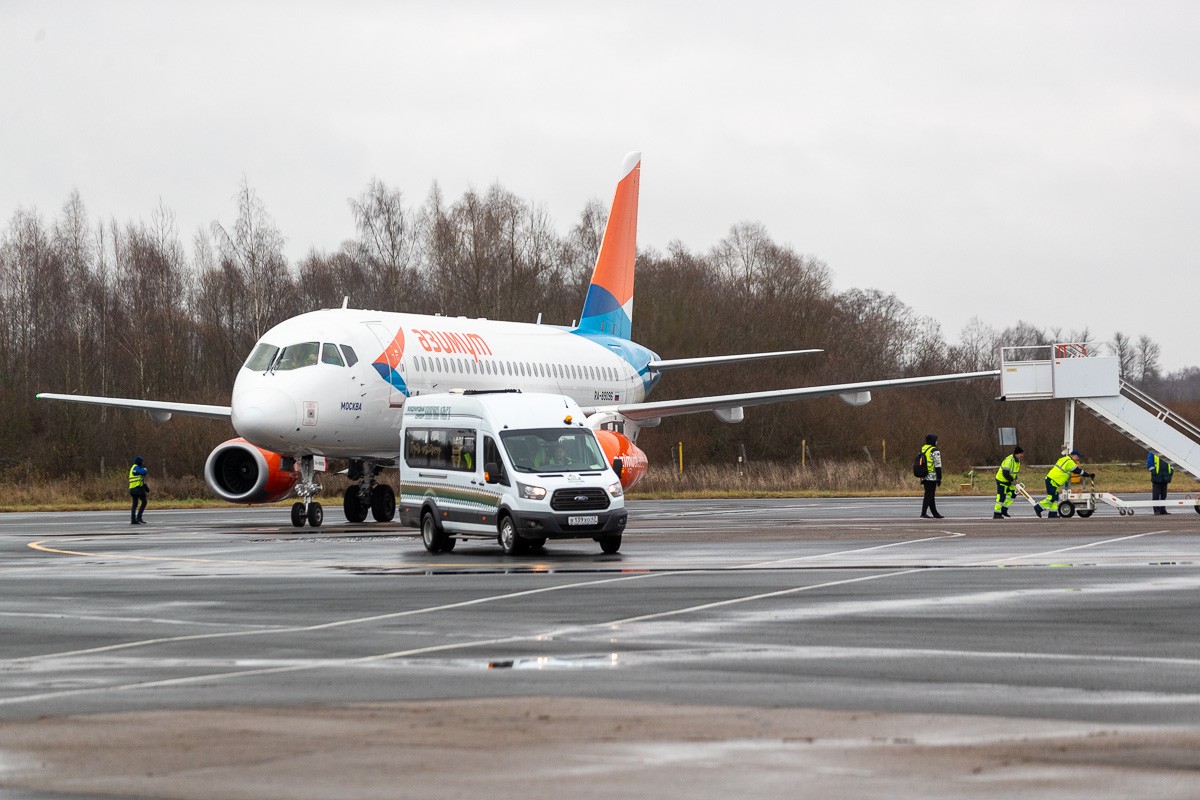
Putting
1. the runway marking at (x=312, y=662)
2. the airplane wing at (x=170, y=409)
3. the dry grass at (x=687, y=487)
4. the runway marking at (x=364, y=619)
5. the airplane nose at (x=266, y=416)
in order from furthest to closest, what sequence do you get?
the dry grass at (x=687, y=487) → the airplane wing at (x=170, y=409) → the airplane nose at (x=266, y=416) → the runway marking at (x=364, y=619) → the runway marking at (x=312, y=662)

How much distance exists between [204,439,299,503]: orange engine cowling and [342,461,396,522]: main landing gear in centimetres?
A: 137

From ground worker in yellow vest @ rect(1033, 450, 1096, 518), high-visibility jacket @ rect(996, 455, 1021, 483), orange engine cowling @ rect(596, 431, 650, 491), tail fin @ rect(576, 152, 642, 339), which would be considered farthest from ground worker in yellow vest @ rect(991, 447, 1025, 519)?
tail fin @ rect(576, 152, 642, 339)

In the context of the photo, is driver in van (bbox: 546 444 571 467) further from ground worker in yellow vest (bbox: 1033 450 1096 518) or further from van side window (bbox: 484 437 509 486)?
ground worker in yellow vest (bbox: 1033 450 1096 518)

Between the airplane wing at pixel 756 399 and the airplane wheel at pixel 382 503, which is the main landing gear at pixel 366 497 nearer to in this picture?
the airplane wheel at pixel 382 503

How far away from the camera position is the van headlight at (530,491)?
22766 millimetres

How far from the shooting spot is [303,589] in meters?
18.2

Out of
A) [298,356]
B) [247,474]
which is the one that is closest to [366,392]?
[298,356]

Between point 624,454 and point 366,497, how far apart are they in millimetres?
→ 5816

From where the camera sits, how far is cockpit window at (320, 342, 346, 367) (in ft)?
104

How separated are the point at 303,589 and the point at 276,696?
326 inches

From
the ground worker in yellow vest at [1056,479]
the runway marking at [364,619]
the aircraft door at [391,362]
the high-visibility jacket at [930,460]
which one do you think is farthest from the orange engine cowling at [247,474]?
the runway marking at [364,619]

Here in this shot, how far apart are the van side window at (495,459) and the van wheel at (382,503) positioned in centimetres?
1098

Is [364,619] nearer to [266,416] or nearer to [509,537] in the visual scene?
[509,537]

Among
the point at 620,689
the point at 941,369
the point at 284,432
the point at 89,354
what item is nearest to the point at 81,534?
the point at 284,432
